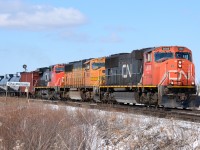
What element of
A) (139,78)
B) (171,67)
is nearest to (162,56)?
(171,67)

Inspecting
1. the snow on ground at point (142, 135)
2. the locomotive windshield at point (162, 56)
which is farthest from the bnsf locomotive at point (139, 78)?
the snow on ground at point (142, 135)

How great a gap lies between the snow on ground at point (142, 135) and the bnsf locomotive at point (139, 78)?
5.73 metres

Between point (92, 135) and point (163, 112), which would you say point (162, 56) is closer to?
point (163, 112)

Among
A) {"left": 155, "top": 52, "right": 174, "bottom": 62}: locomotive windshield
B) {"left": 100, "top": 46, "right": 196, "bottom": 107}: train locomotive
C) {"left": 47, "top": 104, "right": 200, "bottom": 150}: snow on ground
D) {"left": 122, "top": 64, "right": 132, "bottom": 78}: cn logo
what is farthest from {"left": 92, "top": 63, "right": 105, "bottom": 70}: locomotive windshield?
{"left": 47, "top": 104, "right": 200, "bottom": 150}: snow on ground

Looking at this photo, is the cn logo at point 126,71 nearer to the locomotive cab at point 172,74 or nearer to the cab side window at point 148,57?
the cab side window at point 148,57

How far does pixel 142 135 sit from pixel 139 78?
11301mm

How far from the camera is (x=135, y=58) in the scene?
21.9 m

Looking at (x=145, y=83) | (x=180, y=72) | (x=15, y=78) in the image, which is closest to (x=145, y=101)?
(x=145, y=83)

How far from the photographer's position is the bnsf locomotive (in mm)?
18719

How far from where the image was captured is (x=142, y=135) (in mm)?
10164

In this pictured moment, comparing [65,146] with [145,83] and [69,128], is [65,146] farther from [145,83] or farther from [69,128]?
[145,83]

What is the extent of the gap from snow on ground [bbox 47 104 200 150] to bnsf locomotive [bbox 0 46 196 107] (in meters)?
5.73

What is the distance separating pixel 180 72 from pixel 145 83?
2.09 m

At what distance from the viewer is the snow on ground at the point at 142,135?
372 inches
